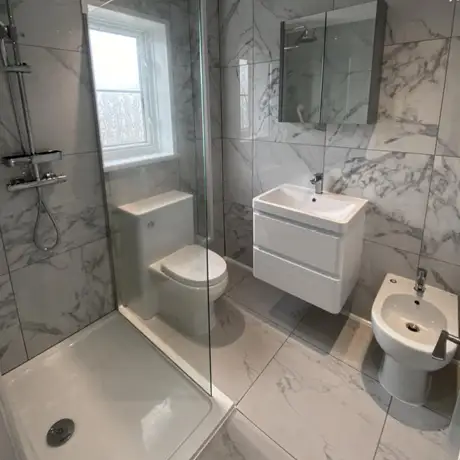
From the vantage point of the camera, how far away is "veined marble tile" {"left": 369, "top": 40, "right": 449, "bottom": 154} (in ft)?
5.07

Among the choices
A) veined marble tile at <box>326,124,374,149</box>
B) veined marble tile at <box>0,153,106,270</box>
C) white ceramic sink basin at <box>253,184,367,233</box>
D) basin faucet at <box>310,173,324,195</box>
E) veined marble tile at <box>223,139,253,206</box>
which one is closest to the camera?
veined marble tile at <box>0,153,106,270</box>

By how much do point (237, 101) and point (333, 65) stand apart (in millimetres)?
788

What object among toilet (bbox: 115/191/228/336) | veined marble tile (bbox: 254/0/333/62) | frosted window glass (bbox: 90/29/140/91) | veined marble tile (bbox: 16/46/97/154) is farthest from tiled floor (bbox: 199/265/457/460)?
veined marble tile (bbox: 254/0/333/62)

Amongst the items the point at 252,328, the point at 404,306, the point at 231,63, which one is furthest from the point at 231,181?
the point at 404,306

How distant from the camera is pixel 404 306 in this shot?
1.76 m

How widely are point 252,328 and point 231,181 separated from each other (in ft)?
3.85

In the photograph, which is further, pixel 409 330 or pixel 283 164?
pixel 283 164

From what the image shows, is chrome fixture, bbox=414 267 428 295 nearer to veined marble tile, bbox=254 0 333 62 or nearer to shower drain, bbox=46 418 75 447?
veined marble tile, bbox=254 0 333 62

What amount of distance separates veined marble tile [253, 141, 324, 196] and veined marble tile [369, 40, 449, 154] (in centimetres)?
43

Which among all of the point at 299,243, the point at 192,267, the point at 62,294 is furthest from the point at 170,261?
the point at 299,243

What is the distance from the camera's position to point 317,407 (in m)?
1.61

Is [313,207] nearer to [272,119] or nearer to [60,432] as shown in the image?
[272,119]

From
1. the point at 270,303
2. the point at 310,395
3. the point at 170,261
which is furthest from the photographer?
the point at 270,303

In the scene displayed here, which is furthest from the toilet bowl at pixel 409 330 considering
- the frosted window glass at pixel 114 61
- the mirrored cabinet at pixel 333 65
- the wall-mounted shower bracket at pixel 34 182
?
the frosted window glass at pixel 114 61
